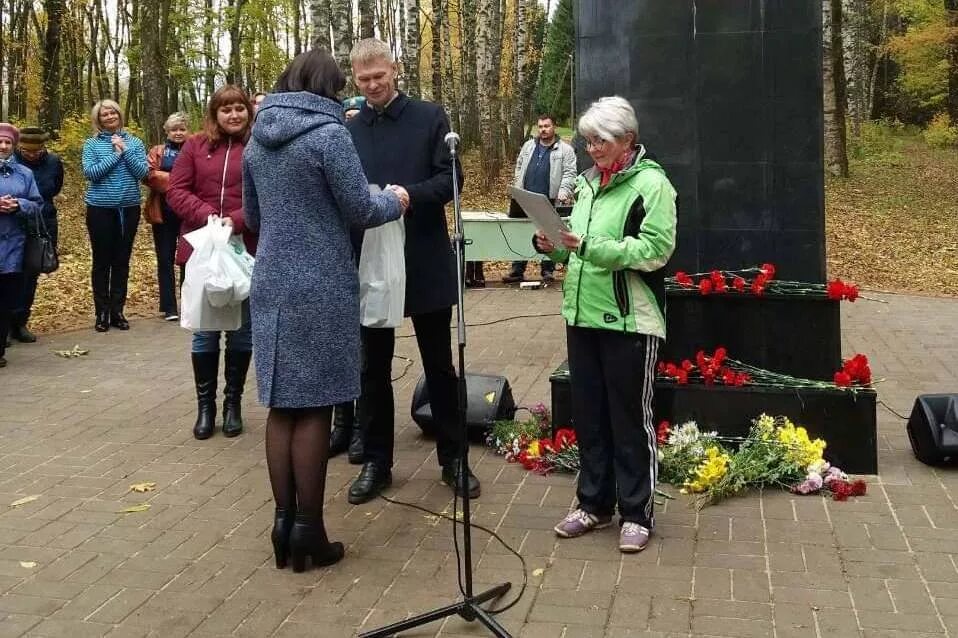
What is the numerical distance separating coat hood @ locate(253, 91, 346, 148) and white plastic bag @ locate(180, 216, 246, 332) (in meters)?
1.76

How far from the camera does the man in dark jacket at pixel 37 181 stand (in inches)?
384

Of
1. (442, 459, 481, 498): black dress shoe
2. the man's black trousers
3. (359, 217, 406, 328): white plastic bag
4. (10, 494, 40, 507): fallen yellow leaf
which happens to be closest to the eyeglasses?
(359, 217, 406, 328): white plastic bag

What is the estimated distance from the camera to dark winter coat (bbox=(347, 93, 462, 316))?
5.06 metres

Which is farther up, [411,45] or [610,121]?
[411,45]

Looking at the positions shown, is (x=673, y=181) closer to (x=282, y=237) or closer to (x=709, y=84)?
(x=709, y=84)

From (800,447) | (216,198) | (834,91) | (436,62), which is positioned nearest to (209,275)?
(216,198)

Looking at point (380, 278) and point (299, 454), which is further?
point (380, 278)

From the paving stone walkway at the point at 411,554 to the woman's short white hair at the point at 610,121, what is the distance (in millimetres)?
1770

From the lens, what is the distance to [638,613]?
3.92 m

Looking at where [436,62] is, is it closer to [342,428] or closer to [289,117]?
[342,428]

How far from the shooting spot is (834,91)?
2108cm

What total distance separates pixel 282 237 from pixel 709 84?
2.78m

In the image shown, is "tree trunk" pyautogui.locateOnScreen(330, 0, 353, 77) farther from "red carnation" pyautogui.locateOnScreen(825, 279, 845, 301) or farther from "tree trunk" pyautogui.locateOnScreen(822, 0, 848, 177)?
"tree trunk" pyautogui.locateOnScreen(822, 0, 848, 177)

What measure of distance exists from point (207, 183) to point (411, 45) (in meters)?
16.1
